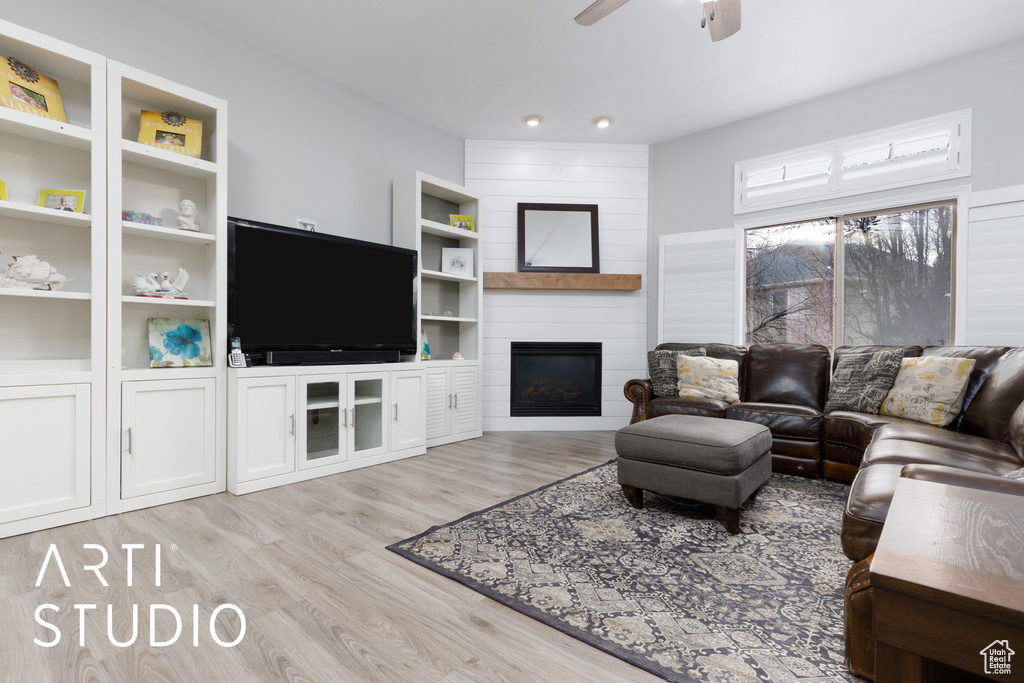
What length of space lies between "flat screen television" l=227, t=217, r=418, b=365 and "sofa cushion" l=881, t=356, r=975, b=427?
10.7 feet

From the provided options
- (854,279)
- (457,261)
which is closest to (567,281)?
(457,261)

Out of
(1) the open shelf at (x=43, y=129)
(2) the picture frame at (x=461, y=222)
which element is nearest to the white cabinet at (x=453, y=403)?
(2) the picture frame at (x=461, y=222)

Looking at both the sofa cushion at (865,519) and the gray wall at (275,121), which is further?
the gray wall at (275,121)

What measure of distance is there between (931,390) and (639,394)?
1.80m

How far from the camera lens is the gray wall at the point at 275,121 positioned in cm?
261

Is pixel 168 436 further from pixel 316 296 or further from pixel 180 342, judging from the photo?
pixel 316 296

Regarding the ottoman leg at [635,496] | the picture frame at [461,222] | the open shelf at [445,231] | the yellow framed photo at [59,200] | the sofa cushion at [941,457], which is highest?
the picture frame at [461,222]

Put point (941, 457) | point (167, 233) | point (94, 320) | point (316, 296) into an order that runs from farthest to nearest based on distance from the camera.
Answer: point (316, 296), point (167, 233), point (94, 320), point (941, 457)

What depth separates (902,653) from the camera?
581 mm

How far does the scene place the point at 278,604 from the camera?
1.58 m

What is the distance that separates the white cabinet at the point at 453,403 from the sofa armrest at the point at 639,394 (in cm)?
133

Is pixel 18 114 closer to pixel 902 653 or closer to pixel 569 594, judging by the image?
pixel 569 594

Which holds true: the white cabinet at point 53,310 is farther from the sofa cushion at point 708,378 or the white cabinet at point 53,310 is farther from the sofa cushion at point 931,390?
the sofa cushion at point 931,390

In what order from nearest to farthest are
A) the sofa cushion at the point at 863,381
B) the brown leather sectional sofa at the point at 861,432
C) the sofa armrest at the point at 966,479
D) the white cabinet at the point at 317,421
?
the sofa armrest at the point at 966,479 < the brown leather sectional sofa at the point at 861,432 < the white cabinet at the point at 317,421 < the sofa cushion at the point at 863,381
